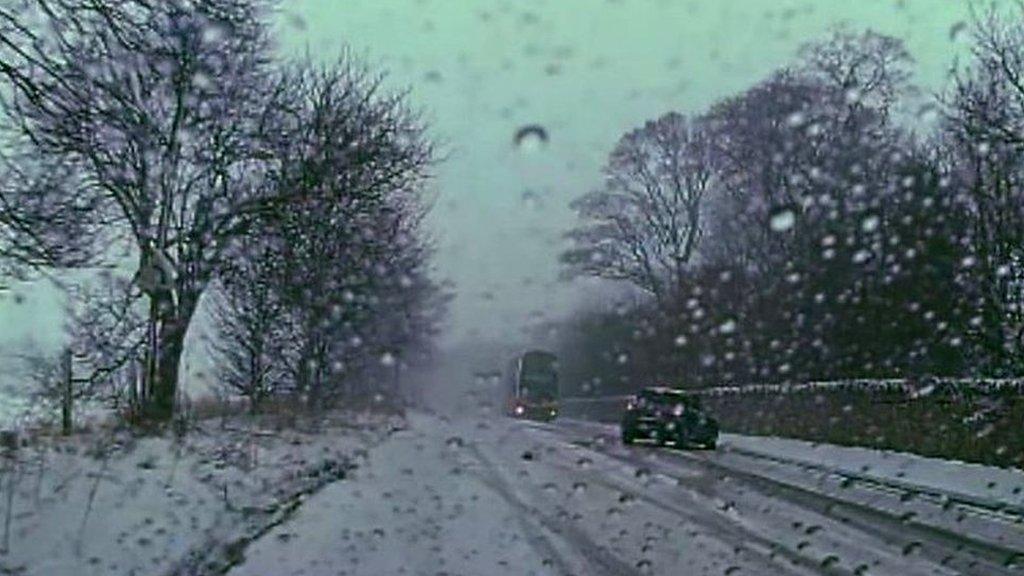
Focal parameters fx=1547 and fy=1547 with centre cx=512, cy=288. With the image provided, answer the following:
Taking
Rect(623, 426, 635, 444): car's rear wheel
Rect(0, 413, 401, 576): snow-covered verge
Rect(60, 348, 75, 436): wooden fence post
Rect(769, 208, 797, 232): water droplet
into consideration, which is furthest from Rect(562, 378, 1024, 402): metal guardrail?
Rect(60, 348, 75, 436): wooden fence post

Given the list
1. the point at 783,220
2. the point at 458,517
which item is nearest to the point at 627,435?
the point at 783,220

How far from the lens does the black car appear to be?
123 ft

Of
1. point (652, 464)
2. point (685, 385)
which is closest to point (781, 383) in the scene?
point (685, 385)

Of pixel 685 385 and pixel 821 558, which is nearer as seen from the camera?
pixel 821 558

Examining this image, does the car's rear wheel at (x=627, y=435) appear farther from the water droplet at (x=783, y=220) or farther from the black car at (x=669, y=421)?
the water droplet at (x=783, y=220)

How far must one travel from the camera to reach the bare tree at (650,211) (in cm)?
5594

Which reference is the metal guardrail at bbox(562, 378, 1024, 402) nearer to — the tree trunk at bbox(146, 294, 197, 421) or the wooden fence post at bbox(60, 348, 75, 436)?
the tree trunk at bbox(146, 294, 197, 421)

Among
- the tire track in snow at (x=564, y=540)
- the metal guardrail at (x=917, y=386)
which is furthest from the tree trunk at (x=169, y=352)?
the metal guardrail at (x=917, y=386)

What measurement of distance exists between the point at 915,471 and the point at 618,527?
12.7 meters

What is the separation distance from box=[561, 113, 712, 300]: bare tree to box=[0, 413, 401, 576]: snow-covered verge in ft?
106

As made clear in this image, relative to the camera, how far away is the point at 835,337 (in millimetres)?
42688

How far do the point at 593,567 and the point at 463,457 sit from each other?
57.4ft

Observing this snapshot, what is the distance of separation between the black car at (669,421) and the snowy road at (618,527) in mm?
11309

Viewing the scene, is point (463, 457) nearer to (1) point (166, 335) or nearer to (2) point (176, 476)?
(1) point (166, 335)
